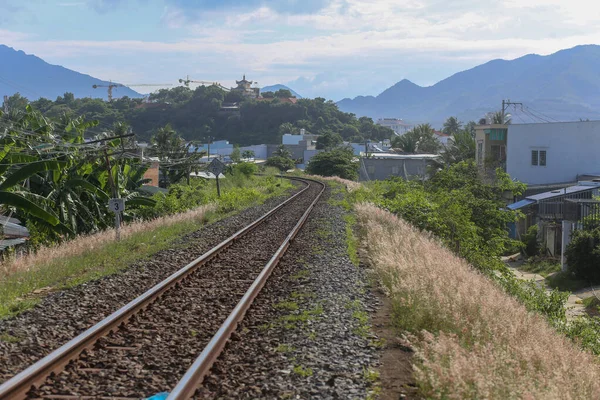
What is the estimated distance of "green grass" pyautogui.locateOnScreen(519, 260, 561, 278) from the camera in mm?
26006

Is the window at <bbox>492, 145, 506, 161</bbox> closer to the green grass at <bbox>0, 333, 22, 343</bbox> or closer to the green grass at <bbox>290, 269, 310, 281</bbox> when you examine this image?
the green grass at <bbox>290, 269, 310, 281</bbox>

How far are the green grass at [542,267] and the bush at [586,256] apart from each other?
249 cm

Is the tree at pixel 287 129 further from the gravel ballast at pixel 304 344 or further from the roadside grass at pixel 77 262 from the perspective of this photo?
the gravel ballast at pixel 304 344

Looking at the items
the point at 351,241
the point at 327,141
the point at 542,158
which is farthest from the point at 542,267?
the point at 327,141

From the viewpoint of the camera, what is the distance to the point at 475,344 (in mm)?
6434

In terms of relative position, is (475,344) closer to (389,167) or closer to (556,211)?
(556,211)

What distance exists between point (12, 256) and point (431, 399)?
12.3m

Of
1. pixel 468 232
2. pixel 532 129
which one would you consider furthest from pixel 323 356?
pixel 532 129

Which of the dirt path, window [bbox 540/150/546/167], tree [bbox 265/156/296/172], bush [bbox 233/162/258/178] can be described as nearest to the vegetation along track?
the dirt path

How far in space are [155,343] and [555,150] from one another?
131 feet

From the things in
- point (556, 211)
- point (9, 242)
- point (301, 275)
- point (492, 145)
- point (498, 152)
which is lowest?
point (556, 211)

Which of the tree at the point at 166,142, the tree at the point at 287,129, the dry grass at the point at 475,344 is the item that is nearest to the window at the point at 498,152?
the tree at the point at 166,142

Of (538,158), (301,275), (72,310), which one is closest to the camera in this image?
(72,310)

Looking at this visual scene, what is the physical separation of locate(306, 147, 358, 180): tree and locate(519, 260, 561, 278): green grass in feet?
147
